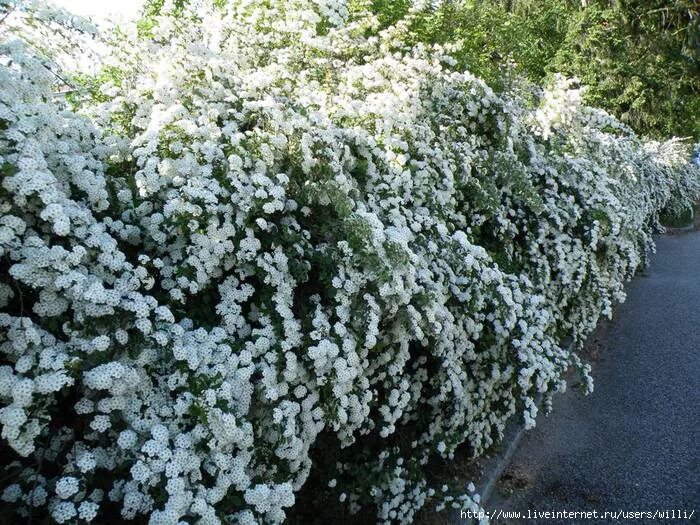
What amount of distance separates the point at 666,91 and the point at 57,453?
22535 millimetres

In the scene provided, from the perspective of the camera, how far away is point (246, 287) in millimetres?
2701

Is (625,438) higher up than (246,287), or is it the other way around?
(246,287)

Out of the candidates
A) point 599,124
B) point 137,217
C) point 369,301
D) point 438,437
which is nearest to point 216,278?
point 137,217

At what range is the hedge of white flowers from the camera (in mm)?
2025

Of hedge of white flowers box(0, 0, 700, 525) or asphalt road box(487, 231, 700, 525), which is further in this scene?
asphalt road box(487, 231, 700, 525)

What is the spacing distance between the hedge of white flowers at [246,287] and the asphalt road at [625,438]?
44 centimetres

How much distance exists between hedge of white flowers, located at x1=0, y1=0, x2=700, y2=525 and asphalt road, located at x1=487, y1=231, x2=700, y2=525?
44 cm

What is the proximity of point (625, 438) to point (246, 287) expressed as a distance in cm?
332

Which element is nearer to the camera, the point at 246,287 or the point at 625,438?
the point at 246,287

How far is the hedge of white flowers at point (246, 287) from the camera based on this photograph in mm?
2025

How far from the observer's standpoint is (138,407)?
2.10 m

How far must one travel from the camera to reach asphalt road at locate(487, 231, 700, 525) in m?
3.73

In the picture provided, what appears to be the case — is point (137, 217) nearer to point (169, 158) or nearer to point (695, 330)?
point (169, 158)

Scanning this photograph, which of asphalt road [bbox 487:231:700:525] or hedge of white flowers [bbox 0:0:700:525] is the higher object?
hedge of white flowers [bbox 0:0:700:525]
